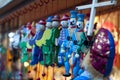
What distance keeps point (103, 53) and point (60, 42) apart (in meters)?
0.54

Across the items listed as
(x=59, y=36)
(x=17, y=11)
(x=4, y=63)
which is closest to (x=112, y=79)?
(x=59, y=36)

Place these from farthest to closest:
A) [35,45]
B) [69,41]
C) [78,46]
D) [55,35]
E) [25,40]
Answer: [25,40] < [35,45] < [55,35] < [69,41] < [78,46]

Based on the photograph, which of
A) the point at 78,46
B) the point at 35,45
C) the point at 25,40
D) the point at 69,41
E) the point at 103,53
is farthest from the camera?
the point at 25,40

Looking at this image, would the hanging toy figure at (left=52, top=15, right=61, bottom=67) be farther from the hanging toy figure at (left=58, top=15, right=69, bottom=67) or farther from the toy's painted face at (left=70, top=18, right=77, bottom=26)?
the toy's painted face at (left=70, top=18, right=77, bottom=26)

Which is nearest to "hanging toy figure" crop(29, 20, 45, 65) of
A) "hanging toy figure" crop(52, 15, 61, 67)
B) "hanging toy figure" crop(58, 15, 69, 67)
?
"hanging toy figure" crop(52, 15, 61, 67)

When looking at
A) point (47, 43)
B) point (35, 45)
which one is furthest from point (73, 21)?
point (35, 45)

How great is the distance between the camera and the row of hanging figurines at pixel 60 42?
161 cm

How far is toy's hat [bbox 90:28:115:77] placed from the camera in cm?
133

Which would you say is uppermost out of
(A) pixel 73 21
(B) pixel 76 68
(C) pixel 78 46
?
(A) pixel 73 21

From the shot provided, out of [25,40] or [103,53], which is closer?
[103,53]

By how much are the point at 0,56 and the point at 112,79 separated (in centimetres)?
270

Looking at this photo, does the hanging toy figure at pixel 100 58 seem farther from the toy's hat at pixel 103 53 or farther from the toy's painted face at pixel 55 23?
the toy's painted face at pixel 55 23

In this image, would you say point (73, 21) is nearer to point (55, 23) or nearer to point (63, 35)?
point (63, 35)

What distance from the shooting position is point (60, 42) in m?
1.84
